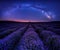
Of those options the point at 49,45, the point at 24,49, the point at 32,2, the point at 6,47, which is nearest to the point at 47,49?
the point at 49,45

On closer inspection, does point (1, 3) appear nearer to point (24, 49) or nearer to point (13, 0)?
point (13, 0)

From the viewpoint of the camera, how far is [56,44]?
1095mm

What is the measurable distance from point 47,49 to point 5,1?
7251mm

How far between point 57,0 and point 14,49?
722 cm

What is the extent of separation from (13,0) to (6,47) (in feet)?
23.6

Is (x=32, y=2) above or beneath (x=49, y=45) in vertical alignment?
above

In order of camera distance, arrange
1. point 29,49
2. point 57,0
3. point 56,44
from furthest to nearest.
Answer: point 57,0, point 56,44, point 29,49

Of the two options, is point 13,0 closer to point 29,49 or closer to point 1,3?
point 1,3

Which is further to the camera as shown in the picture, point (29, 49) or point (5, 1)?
point (5, 1)

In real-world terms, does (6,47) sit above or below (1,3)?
below

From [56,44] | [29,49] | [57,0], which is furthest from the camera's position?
[57,0]

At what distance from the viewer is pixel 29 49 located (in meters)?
0.98

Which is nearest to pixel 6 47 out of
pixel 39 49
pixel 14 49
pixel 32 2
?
pixel 14 49

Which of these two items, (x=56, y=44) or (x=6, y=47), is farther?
(x=56, y=44)
